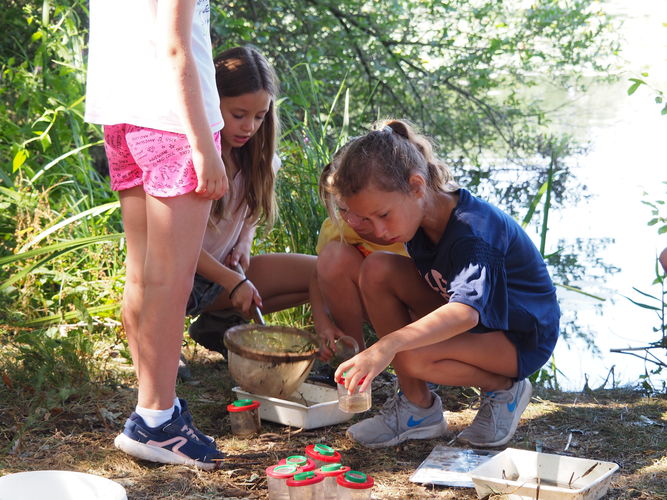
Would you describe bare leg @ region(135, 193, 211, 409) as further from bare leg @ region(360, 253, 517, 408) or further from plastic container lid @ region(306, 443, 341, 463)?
bare leg @ region(360, 253, 517, 408)

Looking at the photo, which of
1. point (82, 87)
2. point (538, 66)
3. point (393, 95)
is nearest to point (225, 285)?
point (82, 87)

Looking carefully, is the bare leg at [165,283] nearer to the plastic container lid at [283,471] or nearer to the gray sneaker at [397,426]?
the plastic container lid at [283,471]

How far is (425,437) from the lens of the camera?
7.35ft

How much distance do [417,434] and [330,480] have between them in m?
0.55

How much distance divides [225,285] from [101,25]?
887mm

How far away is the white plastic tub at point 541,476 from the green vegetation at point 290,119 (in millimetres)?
1239

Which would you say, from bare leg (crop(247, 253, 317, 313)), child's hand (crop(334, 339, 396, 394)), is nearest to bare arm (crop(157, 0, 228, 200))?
child's hand (crop(334, 339, 396, 394))

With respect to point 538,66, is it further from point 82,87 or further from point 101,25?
point 101,25

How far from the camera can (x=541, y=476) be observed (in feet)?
6.24

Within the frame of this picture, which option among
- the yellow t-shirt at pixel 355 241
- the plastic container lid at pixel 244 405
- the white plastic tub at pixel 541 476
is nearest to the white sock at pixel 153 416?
the plastic container lid at pixel 244 405

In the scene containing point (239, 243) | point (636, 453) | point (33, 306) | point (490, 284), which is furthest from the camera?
point (33, 306)

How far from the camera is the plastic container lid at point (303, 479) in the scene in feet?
5.50

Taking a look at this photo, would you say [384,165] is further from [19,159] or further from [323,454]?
[19,159]

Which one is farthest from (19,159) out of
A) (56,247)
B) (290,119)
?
(290,119)
